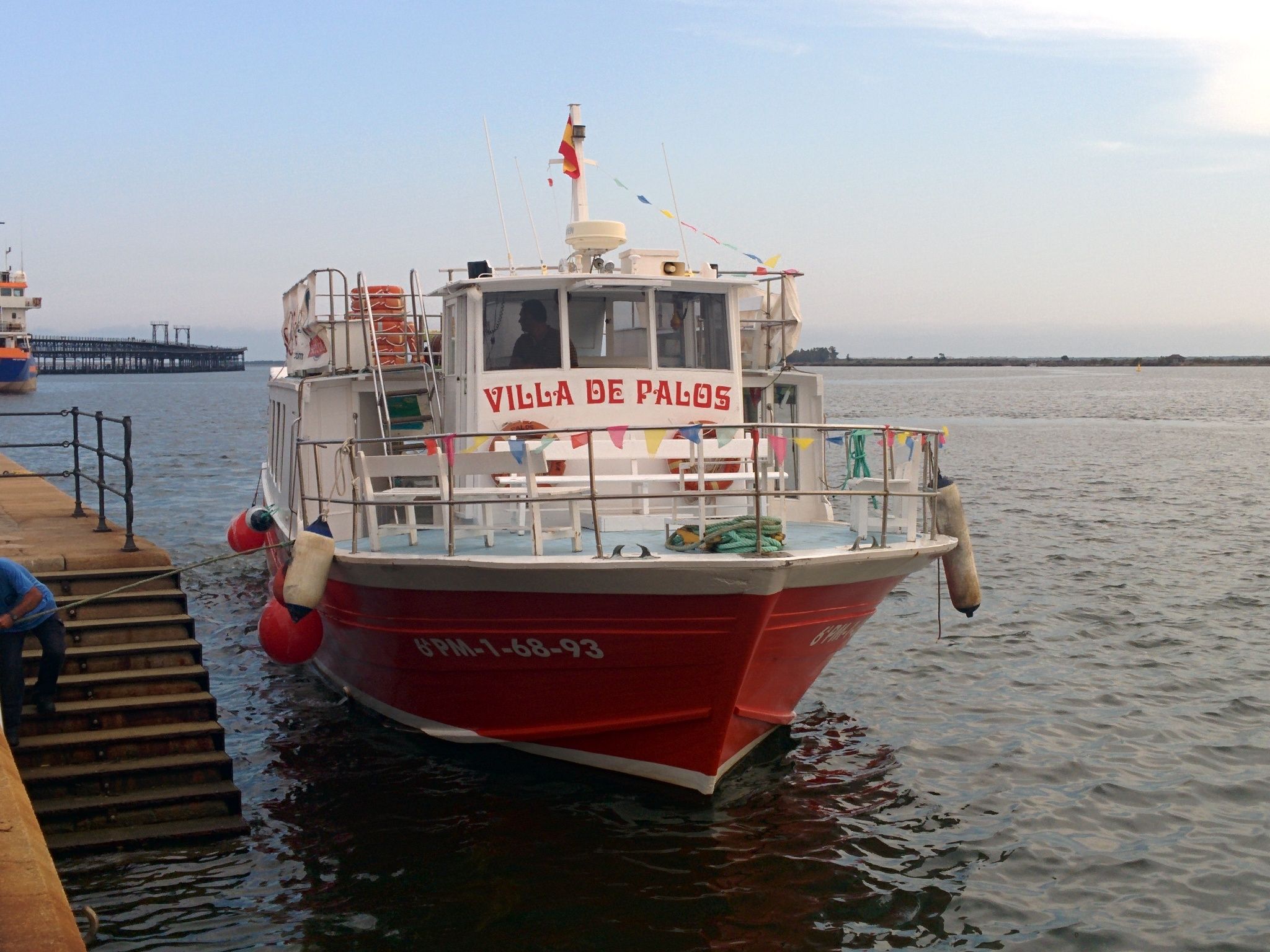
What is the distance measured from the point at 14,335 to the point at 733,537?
94.5m

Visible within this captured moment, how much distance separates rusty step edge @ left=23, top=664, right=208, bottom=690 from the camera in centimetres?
852

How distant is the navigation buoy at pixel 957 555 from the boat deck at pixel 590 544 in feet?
1.69

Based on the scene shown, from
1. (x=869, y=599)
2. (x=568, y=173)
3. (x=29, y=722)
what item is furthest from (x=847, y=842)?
(x=568, y=173)

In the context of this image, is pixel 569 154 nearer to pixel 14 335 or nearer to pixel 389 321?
pixel 389 321

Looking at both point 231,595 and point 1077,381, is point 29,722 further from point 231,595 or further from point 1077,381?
point 1077,381

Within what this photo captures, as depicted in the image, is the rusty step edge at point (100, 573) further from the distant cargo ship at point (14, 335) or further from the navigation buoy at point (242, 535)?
the distant cargo ship at point (14, 335)

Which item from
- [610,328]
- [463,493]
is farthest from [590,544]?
[610,328]

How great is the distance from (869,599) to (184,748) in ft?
17.1

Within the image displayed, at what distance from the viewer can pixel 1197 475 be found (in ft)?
112

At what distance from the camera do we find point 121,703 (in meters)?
8.50

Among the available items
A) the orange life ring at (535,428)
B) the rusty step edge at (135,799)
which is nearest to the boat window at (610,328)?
the orange life ring at (535,428)

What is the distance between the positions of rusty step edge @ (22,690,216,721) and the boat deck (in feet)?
5.05

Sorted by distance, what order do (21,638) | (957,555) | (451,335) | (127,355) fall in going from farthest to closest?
1. (127,355)
2. (451,335)
3. (957,555)
4. (21,638)

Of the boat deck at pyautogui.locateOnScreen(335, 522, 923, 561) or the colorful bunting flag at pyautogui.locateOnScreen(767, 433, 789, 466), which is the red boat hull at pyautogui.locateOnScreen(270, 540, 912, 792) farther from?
the colorful bunting flag at pyautogui.locateOnScreen(767, 433, 789, 466)
